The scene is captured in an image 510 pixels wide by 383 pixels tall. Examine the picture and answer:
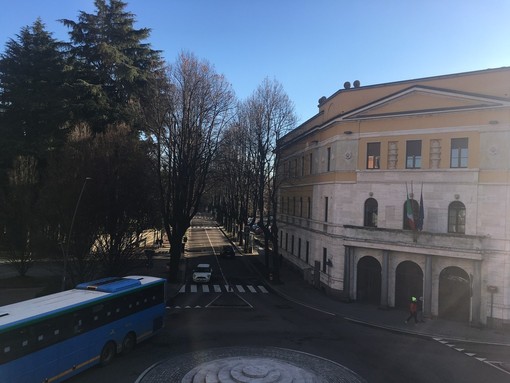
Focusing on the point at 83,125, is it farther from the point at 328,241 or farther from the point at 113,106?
the point at 328,241

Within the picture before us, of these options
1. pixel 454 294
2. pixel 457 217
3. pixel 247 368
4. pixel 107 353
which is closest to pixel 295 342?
pixel 247 368

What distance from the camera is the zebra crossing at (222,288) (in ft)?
114

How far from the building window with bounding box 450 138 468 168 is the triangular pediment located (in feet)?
6.85

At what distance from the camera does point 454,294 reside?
2692 centimetres

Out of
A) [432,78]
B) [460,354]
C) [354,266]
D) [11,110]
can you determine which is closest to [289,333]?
[460,354]

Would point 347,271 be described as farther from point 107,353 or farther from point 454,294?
point 107,353

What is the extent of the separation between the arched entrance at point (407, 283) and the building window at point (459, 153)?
716cm

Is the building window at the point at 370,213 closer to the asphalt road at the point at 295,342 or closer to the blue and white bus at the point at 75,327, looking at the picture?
the asphalt road at the point at 295,342

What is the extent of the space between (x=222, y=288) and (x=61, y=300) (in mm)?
21517

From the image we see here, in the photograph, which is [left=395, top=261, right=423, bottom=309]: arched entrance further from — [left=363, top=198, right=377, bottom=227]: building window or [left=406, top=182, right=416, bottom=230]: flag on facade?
[left=363, top=198, right=377, bottom=227]: building window

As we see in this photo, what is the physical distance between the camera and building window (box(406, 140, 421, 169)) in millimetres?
29219

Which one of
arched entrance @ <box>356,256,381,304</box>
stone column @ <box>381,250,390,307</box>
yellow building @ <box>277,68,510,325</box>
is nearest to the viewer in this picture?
yellow building @ <box>277,68,510,325</box>

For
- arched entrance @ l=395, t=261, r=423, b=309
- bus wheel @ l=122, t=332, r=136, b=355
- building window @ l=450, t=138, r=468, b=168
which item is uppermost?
building window @ l=450, t=138, r=468, b=168

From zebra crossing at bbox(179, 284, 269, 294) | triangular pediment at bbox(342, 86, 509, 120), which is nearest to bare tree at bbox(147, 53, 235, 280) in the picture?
zebra crossing at bbox(179, 284, 269, 294)
